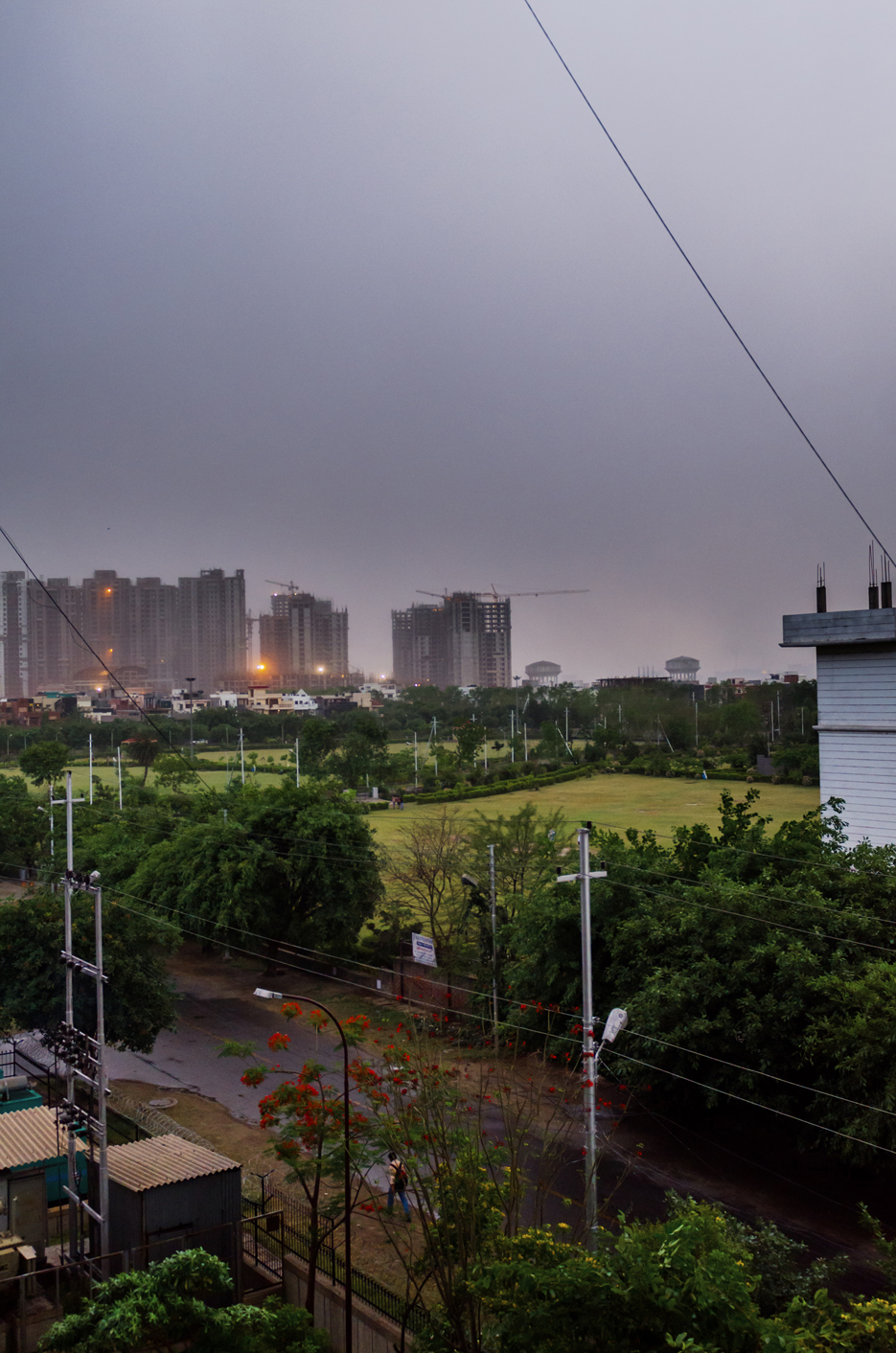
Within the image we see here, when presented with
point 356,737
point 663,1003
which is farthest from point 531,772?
point 663,1003

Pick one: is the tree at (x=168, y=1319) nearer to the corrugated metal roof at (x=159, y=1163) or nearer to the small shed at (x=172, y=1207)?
the small shed at (x=172, y=1207)

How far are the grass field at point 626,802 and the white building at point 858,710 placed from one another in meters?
22.3

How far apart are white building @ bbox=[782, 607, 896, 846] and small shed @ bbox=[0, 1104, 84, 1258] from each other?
1614 cm

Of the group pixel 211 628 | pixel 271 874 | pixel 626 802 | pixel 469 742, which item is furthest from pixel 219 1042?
pixel 211 628

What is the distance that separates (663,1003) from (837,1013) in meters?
2.64

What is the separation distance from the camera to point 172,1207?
12539 mm

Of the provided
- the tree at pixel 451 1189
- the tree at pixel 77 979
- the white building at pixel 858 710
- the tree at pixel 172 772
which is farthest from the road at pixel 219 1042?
the tree at pixel 172 772

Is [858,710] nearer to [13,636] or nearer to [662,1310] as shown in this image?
[662,1310]

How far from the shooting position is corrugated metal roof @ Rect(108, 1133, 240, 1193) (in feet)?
41.3

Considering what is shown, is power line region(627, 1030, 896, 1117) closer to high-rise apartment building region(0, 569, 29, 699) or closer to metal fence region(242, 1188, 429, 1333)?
metal fence region(242, 1188, 429, 1333)

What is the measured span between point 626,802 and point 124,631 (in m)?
112

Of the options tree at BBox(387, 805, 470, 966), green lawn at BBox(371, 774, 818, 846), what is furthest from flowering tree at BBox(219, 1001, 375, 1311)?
green lawn at BBox(371, 774, 818, 846)

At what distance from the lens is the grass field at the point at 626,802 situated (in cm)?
4875

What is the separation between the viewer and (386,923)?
29.0 metres
